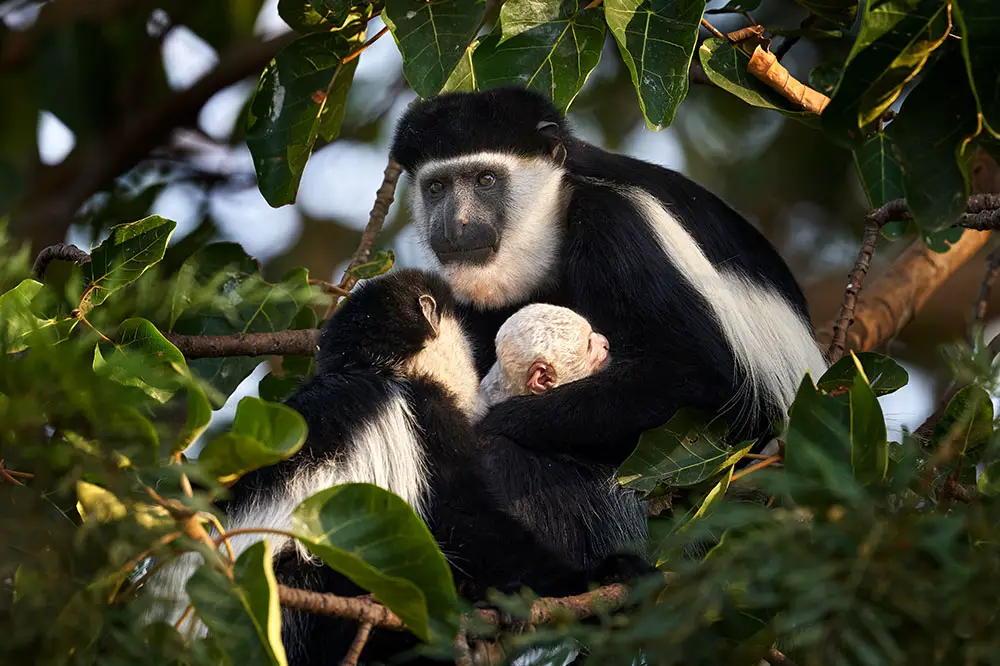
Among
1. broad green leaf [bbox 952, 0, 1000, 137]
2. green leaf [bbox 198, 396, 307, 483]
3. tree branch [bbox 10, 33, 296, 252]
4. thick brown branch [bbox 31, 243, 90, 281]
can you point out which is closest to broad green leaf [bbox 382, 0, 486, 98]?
thick brown branch [bbox 31, 243, 90, 281]

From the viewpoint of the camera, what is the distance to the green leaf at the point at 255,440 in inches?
56.6

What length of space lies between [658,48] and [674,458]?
915 mm

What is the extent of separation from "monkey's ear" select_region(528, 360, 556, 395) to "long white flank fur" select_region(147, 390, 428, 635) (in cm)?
42

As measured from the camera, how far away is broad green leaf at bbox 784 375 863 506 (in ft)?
4.56

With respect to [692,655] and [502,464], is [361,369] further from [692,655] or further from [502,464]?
[692,655]

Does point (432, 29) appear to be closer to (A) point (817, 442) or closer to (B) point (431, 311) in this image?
(B) point (431, 311)

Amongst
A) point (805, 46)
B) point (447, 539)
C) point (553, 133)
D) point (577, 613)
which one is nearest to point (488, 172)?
point (553, 133)

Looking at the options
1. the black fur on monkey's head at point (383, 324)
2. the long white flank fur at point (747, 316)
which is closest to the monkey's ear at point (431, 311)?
the black fur on monkey's head at point (383, 324)

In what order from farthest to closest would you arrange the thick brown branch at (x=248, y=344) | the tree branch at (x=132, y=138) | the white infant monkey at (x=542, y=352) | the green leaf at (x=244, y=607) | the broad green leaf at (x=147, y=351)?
the tree branch at (x=132, y=138) < the thick brown branch at (x=248, y=344) < the white infant monkey at (x=542, y=352) < the broad green leaf at (x=147, y=351) < the green leaf at (x=244, y=607)

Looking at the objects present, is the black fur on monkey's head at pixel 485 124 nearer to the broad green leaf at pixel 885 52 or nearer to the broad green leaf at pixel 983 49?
the broad green leaf at pixel 885 52

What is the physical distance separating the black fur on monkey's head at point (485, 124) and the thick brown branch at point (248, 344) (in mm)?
667

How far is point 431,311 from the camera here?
8.80 ft

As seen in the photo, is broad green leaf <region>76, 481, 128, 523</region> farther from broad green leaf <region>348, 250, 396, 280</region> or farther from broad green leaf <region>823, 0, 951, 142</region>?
broad green leaf <region>348, 250, 396, 280</region>

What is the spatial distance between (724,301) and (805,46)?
3.67 meters
